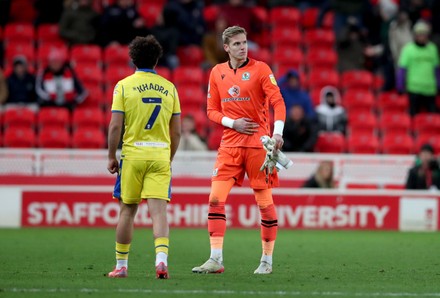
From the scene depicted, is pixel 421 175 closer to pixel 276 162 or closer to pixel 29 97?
pixel 29 97

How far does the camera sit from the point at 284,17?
21.7m

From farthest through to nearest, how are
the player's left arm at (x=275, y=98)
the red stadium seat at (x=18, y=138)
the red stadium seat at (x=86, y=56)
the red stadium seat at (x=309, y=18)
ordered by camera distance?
the red stadium seat at (x=309, y=18), the red stadium seat at (x=86, y=56), the red stadium seat at (x=18, y=138), the player's left arm at (x=275, y=98)

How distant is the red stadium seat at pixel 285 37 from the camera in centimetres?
2136

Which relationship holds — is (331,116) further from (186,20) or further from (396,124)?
(186,20)

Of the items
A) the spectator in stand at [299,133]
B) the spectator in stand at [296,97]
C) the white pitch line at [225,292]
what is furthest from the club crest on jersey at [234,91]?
the spectator in stand at [296,97]

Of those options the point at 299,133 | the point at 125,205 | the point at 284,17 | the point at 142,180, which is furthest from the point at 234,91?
the point at 284,17

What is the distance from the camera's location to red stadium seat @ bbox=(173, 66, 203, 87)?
1995 centimetres

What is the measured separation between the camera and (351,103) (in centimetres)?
2027

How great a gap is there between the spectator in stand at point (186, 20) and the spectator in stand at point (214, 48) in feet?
1.59

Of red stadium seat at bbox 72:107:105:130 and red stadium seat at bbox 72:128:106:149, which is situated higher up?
red stadium seat at bbox 72:107:105:130

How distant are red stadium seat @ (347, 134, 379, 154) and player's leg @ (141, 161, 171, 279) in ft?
34.2

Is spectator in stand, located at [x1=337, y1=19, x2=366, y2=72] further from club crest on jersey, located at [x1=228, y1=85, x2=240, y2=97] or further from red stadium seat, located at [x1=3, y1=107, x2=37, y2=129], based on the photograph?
club crest on jersey, located at [x1=228, y1=85, x2=240, y2=97]

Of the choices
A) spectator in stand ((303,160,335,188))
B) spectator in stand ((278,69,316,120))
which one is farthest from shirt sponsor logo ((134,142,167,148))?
spectator in stand ((278,69,316,120))

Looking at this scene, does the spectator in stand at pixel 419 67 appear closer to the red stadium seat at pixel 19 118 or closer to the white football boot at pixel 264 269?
the red stadium seat at pixel 19 118
